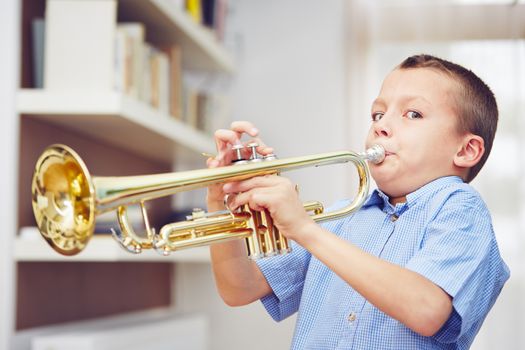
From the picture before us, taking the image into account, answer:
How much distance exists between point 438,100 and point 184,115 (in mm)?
1611

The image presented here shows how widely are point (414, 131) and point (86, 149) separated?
1462mm

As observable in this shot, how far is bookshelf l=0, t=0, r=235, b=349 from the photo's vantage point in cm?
200

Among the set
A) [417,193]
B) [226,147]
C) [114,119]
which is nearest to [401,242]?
[417,193]

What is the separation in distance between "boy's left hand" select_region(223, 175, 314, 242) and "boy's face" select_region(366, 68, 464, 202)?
0.75 ft

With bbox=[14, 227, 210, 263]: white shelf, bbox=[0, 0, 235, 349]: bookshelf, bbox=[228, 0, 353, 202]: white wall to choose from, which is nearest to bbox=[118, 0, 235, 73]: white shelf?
bbox=[0, 0, 235, 349]: bookshelf

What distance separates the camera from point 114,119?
2.13 metres

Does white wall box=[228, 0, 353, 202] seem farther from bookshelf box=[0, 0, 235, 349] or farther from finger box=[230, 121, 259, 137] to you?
finger box=[230, 121, 259, 137]

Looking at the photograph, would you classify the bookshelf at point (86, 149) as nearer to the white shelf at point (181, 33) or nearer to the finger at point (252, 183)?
the white shelf at point (181, 33)

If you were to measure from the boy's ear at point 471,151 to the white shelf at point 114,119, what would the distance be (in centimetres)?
101

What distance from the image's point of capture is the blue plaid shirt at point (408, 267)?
1.11m

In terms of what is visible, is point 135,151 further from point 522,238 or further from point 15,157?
point 522,238

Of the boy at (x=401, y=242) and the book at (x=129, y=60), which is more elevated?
the book at (x=129, y=60)

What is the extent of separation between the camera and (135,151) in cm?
287

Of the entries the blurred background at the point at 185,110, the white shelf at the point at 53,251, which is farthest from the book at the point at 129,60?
the white shelf at the point at 53,251
